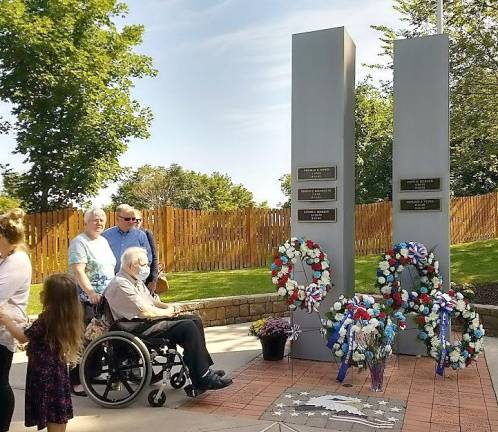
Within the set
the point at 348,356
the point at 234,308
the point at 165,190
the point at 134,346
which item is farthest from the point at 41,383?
the point at 165,190

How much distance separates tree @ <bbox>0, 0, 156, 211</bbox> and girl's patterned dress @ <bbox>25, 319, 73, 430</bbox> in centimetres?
1068

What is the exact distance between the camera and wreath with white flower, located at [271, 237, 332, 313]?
5.34 m

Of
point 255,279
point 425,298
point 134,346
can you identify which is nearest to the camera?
point 134,346

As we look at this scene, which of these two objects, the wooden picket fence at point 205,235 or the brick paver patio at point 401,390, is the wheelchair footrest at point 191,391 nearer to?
the brick paver patio at point 401,390

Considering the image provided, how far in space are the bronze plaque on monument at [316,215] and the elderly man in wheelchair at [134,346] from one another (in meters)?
1.95

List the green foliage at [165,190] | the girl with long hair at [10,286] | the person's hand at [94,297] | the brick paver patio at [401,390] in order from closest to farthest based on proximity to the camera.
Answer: the girl with long hair at [10,286], the brick paver patio at [401,390], the person's hand at [94,297], the green foliage at [165,190]

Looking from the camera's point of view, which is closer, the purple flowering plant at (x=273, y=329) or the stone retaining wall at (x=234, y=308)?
the purple flowering plant at (x=273, y=329)

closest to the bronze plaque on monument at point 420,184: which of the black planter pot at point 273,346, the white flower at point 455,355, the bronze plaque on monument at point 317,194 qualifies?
the bronze plaque on monument at point 317,194

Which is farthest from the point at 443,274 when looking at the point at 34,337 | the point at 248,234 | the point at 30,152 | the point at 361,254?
the point at 30,152

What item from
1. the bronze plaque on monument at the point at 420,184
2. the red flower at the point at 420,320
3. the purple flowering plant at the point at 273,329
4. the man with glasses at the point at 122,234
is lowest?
the purple flowering plant at the point at 273,329

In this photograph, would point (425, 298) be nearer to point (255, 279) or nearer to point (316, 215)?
point (316, 215)

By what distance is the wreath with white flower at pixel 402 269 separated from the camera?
528 centimetres

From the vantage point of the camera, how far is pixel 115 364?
13.6 ft

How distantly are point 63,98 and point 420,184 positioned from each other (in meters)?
9.92
